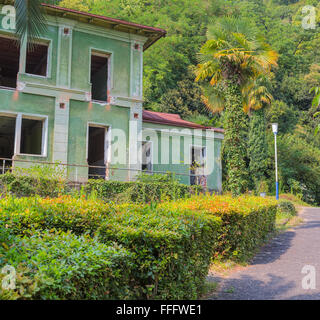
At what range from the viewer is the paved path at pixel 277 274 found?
5594 mm

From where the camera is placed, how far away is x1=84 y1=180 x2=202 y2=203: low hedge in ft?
43.2

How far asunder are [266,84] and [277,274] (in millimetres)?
27550

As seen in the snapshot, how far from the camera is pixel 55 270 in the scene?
8.89 feet

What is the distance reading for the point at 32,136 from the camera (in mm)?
19641

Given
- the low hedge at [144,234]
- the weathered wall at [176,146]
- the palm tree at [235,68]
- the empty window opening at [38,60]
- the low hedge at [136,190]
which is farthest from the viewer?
the weathered wall at [176,146]

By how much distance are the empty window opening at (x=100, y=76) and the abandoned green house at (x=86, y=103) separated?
56 millimetres

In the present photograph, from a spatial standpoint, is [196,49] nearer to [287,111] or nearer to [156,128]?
[287,111]

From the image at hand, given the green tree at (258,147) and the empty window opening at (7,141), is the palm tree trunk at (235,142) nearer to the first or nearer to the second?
the empty window opening at (7,141)

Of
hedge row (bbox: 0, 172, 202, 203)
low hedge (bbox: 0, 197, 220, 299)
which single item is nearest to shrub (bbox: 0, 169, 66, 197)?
hedge row (bbox: 0, 172, 202, 203)

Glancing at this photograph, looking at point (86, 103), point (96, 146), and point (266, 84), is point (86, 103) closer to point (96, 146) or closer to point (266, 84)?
point (96, 146)

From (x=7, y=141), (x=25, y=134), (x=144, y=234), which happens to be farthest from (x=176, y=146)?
(x=144, y=234)

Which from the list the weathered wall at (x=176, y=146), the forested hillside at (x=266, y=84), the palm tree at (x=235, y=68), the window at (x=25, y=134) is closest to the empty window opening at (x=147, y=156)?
the weathered wall at (x=176, y=146)
